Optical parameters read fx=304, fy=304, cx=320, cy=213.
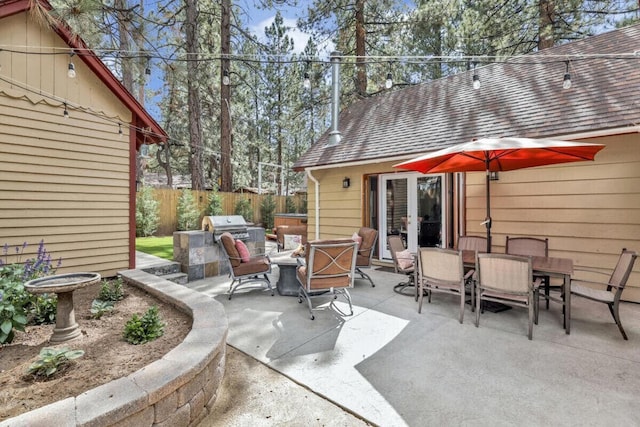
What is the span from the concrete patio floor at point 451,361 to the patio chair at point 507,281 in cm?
34

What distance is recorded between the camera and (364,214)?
23.1ft

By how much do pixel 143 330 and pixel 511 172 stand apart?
18.9 feet

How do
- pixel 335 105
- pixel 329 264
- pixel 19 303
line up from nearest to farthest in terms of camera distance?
pixel 19 303 → pixel 329 264 → pixel 335 105

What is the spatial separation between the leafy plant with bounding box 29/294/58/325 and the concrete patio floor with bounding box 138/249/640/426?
182 centimetres

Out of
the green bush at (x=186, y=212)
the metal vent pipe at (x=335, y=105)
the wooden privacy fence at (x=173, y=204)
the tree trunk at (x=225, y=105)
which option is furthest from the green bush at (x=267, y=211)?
the metal vent pipe at (x=335, y=105)

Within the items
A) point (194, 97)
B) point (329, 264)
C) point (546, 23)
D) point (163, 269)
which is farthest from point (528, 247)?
point (194, 97)

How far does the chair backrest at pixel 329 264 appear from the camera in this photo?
151 inches

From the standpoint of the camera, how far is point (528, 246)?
4.58m

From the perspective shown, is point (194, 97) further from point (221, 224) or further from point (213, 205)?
point (221, 224)

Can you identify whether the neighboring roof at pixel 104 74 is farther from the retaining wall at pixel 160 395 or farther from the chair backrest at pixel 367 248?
the retaining wall at pixel 160 395

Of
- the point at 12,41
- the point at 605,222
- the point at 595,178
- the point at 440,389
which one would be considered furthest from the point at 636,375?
the point at 12,41

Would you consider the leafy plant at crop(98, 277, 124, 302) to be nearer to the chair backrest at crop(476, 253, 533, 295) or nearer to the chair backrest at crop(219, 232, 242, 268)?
the chair backrest at crop(219, 232, 242, 268)

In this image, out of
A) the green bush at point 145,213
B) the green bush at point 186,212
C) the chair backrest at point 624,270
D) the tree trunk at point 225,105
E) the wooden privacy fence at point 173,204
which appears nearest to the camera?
the chair backrest at point 624,270

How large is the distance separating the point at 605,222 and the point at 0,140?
28.6 ft
